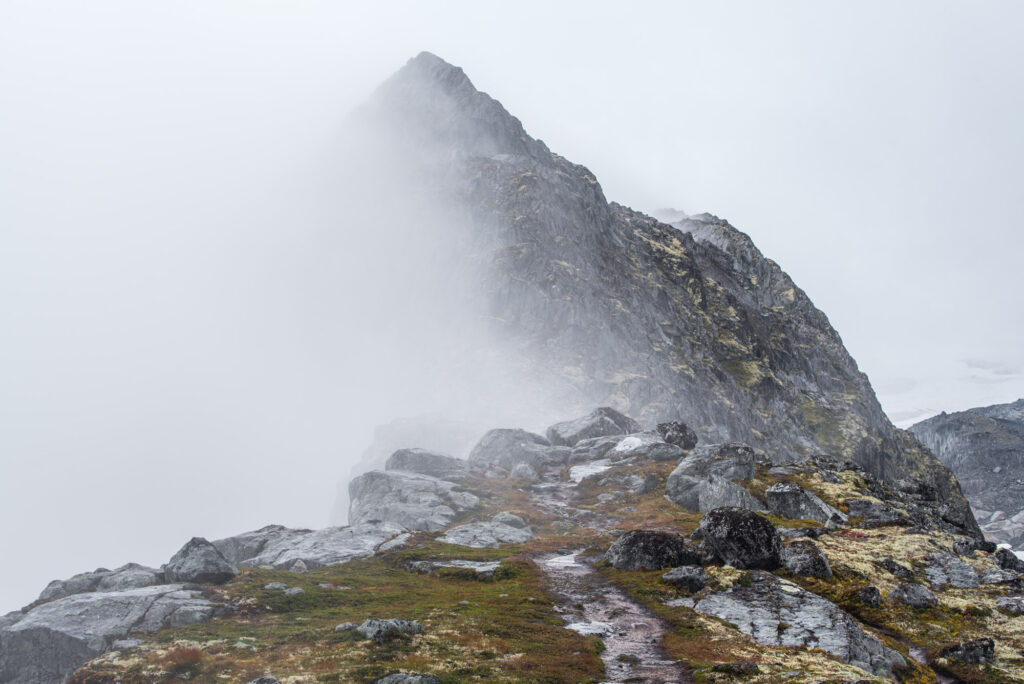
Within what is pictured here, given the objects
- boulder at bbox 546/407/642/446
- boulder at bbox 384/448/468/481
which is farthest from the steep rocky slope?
boulder at bbox 546/407/642/446

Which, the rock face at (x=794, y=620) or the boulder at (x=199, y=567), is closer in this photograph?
the rock face at (x=794, y=620)

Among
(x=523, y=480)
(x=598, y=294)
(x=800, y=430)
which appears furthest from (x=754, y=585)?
(x=800, y=430)

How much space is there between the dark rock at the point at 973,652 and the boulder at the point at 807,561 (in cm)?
900

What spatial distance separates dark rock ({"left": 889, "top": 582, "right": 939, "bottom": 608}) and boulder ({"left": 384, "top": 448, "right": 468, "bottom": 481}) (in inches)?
2213

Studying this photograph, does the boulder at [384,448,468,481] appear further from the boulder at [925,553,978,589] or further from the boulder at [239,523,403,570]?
the boulder at [925,553,978,589]

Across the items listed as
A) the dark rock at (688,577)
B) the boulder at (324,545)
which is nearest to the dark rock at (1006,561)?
the dark rock at (688,577)

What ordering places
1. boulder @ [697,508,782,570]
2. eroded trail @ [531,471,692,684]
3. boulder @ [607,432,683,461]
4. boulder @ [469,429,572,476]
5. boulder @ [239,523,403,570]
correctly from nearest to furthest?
eroded trail @ [531,471,692,684]
boulder @ [697,508,782,570]
boulder @ [239,523,403,570]
boulder @ [607,432,683,461]
boulder @ [469,429,572,476]

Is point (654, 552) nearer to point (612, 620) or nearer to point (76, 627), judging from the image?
point (612, 620)

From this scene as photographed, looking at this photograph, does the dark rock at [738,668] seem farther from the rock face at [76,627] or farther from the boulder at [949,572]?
the rock face at [76,627]

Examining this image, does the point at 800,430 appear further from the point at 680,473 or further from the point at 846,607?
the point at 846,607

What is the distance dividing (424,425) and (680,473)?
8839cm

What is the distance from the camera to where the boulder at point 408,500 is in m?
62.2

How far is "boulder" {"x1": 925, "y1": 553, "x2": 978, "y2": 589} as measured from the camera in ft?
123

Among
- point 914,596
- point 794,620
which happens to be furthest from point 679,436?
point 794,620
